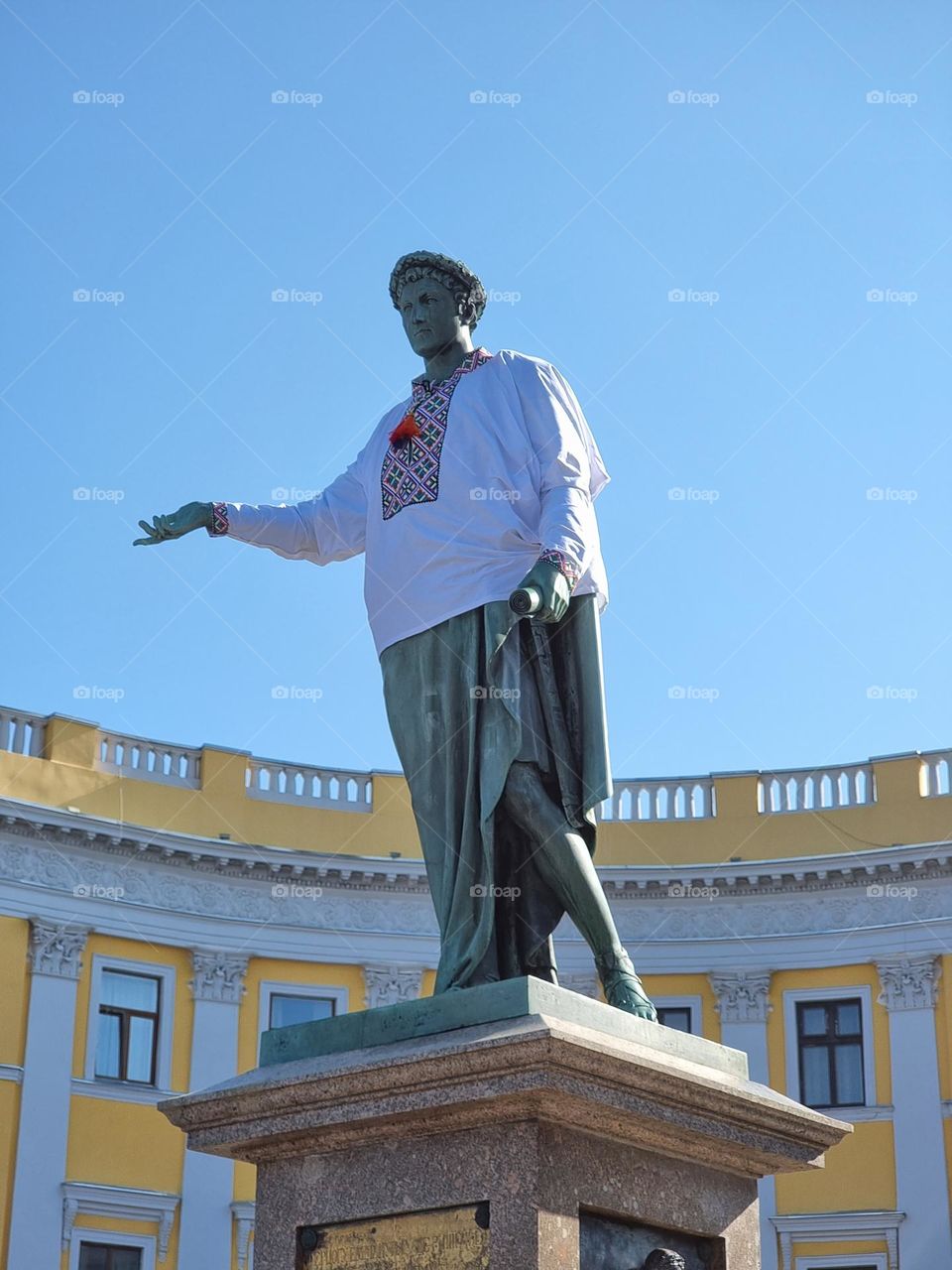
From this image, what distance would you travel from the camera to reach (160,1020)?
23.3 meters

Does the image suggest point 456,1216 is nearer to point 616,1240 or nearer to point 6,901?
point 616,1240

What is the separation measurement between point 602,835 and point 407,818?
8.46 feet

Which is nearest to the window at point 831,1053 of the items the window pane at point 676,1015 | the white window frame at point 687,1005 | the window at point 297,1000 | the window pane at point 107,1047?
the white window frame at point 687,1005

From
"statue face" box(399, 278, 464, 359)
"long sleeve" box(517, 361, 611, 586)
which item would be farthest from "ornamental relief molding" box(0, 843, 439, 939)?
"long sleeve" box(517, 361, 611, 586)

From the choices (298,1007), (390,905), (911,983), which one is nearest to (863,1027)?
(911,983)

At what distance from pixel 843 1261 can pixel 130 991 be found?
9028 mm

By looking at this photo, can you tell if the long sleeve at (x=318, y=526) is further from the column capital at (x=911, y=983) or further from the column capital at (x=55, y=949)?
the column capital at (x=911, y=983)

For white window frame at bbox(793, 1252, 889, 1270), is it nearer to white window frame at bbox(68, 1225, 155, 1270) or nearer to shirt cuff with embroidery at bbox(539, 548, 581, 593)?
white window frame at bbox(68, 1225, 155, 1270)

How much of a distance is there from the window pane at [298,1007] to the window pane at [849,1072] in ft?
20.6

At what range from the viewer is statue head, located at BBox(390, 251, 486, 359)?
5.62 meters

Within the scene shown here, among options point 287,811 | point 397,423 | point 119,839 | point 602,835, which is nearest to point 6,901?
point 119,839

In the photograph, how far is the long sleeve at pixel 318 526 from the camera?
5.77 meters

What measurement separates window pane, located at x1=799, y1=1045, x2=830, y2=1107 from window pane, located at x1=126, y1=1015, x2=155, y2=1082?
7918mm

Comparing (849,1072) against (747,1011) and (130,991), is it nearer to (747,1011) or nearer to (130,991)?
(747,1011)
